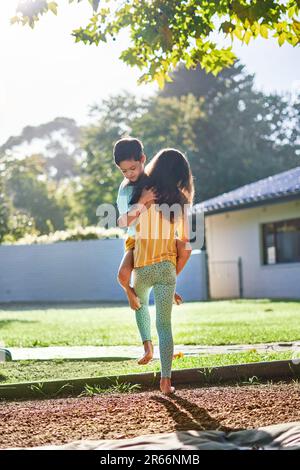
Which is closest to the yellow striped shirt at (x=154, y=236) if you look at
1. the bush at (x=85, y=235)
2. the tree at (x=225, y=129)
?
the bush at (x=85, y=235)

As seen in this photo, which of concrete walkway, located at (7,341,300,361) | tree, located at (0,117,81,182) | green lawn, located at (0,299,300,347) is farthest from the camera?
tree, located at (0,117,81,182)

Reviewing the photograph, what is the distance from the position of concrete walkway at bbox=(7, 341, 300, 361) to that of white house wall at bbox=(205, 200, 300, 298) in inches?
520

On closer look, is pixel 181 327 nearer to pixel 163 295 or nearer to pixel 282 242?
pixel 163 295

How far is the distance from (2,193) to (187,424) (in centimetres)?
3804

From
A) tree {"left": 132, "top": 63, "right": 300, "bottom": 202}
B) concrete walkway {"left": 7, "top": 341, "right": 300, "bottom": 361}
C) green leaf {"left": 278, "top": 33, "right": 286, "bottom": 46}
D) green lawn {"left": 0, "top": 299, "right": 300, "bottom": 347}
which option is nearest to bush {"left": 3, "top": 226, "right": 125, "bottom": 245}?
green lawn {"left": 0, "top": 299, "right": 300, "bottom": 347}

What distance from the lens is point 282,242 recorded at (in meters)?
22.6

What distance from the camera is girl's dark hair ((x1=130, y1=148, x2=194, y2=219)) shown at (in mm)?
5316

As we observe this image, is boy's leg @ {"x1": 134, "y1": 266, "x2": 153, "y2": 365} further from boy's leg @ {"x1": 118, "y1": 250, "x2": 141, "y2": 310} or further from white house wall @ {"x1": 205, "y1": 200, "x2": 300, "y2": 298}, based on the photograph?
white house wall @ {"x1": 205, "y1": 200, "x2": 300, "y2": 298}

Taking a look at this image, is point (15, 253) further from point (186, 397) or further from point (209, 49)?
point (186, 397)

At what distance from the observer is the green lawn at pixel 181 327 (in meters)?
9.75

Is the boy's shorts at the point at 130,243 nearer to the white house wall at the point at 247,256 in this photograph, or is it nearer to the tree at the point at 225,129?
the white house wall at the point at 247,256

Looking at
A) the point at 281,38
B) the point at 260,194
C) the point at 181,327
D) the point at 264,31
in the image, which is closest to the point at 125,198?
the point at 264,31

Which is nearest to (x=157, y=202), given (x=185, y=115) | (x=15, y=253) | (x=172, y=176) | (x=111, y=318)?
(x=172, y=176)

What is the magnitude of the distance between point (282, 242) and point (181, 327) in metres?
11.2
